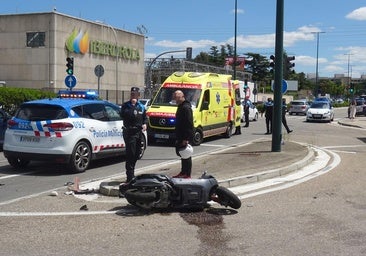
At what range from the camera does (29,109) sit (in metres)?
11.6

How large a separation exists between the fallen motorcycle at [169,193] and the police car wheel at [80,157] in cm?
386

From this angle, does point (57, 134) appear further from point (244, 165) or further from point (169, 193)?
point (169, 193)

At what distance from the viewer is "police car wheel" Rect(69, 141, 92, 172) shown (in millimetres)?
11285

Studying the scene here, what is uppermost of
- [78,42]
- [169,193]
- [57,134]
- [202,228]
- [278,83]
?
[78,42]

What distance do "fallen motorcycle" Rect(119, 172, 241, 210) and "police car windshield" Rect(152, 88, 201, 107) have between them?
10.5 m

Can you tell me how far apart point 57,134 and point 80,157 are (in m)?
0.79

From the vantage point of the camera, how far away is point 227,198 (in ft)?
25.3

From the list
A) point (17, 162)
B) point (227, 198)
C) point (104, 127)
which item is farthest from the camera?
point (104, 127)

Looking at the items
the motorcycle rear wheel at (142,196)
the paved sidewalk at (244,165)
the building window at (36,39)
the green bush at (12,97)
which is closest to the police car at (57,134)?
the paved sidewalk at (244,165)

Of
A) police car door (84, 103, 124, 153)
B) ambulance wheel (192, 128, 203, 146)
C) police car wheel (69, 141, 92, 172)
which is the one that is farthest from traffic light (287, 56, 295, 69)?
police car wheel (69, 141, 92, 172)

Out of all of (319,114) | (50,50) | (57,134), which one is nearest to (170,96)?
(57,134)

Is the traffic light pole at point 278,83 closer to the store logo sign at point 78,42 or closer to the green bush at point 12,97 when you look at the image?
the green bush at point 12,97

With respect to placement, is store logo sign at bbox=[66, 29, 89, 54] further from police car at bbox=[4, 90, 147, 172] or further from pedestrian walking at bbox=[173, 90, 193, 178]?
pedestrian walking at bbox=[173, 90, 193, 178]

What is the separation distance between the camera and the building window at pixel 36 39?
1638 inches
